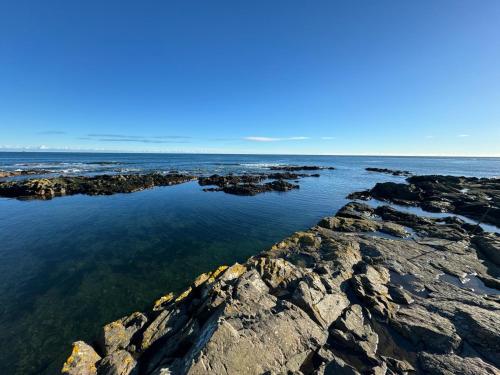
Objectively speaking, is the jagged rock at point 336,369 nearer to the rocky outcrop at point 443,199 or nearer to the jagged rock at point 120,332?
the jagged rock at point 120,332

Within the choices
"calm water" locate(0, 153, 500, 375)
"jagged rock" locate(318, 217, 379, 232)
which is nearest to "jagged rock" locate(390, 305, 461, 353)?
"calm water" locate(0, 153, 500, 375)

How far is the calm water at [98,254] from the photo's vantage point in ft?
31.6

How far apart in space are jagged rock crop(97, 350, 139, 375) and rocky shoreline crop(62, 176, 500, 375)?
0.11ft

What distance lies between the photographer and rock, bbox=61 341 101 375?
6645 millimetres

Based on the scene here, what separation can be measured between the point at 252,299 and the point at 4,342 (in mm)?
10600

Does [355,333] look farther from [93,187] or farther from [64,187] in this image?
[64,187]

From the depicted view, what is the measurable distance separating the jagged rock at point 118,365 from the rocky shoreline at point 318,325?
0.03 meters

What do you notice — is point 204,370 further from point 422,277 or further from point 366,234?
point 366,234

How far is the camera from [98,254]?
624 inches

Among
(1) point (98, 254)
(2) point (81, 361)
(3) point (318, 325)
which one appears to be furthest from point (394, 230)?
(1) point (98, 254)

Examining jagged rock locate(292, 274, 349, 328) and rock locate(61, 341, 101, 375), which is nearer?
rock locate(61, 341, 101, 375)

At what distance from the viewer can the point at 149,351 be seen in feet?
24.8

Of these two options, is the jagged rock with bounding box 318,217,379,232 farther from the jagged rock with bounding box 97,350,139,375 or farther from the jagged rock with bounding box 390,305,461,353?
the jagged rock with bounding box 97,350,139,375

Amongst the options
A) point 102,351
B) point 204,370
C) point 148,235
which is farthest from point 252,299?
point 148,235
